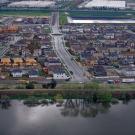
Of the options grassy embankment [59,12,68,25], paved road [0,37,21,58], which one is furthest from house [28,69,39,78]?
grassy embankment [59,12,68,25]

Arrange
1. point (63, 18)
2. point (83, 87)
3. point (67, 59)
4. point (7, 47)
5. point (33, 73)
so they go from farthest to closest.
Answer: point (63, 18) < point (7, 47) < point (67, 59) < point (33, 73) < point (83, 87)

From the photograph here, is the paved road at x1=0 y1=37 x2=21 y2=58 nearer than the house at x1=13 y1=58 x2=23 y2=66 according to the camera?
No

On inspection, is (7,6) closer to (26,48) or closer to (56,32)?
(56,32)

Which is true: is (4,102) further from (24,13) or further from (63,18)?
(24,13)

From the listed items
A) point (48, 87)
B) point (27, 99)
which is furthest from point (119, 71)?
point (27, 99)

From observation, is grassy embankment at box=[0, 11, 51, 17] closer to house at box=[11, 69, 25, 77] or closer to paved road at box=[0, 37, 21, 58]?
paved road at box=[0, 37, 21, 58]

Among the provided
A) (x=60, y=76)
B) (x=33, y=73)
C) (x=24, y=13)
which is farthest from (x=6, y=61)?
(x=24, y=13)

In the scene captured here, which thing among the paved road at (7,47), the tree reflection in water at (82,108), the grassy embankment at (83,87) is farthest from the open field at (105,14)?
the tree reflection in water at (82,108)

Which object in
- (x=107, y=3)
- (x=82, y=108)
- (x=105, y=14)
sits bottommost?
(x=82, y=108)

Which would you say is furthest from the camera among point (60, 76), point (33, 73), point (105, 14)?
point (105, 14)
